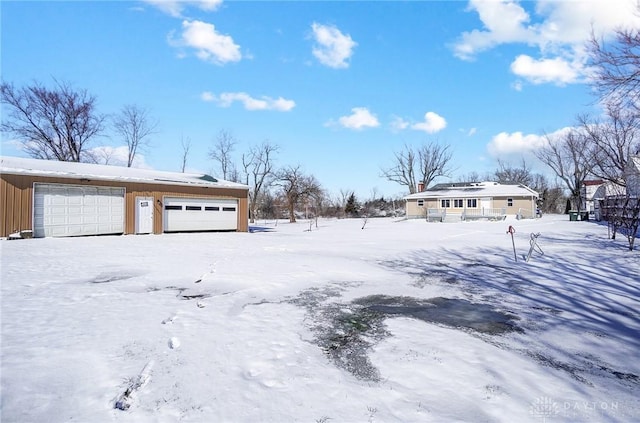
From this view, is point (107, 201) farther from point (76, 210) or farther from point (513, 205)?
point (513, 205)

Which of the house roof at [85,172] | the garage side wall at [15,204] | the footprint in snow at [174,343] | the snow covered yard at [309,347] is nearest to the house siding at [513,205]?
the house roof at [85,172]

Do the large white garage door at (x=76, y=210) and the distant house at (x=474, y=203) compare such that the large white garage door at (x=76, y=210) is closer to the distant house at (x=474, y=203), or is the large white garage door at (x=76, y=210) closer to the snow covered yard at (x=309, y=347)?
the snow covered yard at (x=309, y=347)

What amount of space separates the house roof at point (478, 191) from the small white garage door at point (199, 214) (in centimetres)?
2349

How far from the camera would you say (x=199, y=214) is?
18438 millimetres

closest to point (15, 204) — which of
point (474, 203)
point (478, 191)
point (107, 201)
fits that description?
point (107, 201)

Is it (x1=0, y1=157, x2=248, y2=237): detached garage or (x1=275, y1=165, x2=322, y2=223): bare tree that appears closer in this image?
(x1=0, y1=157, x2=248, y2=237): detached garage

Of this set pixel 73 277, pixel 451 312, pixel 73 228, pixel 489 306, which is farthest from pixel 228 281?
pixel 73 228

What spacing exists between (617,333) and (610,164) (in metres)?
22.7

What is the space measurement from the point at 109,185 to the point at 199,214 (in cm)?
441

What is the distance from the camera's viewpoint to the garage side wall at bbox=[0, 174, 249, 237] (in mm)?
13234

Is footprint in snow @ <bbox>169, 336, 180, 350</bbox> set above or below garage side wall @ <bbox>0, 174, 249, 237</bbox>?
below

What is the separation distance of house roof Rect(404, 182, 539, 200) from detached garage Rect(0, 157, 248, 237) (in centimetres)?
2361

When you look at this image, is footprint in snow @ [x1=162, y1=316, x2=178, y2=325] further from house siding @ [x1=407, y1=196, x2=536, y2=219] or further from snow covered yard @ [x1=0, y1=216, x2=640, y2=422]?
house siding @ [x1=407, y1=196, x2=536, y2=219]

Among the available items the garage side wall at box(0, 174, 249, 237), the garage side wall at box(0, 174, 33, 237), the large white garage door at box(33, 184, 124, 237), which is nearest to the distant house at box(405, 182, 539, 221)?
the garage side wall at box(0, 174, 249, 237)
